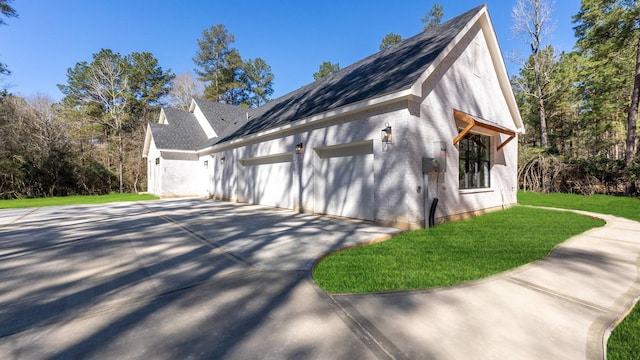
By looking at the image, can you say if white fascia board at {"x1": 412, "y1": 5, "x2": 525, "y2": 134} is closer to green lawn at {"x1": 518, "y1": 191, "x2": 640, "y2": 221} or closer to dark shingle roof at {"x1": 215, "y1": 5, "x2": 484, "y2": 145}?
dark shingle roof at {"x1": 215, "y1": 5, "x2": 484, "y2": 145}

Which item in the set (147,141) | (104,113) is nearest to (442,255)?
(147,141)

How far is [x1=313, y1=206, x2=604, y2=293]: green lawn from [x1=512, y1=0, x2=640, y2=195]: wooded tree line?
8.04 metres

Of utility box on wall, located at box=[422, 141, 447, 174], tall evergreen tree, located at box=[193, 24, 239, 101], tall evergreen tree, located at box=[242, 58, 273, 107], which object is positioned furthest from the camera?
tall evergreen tree, located at box=[242, 58, 273, 107]

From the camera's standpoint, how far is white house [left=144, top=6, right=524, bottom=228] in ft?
20.9

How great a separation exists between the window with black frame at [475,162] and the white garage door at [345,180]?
296cm

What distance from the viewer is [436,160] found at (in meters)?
6.27

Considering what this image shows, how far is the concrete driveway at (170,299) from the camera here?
1992 millimetres

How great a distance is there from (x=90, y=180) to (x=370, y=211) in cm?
2177

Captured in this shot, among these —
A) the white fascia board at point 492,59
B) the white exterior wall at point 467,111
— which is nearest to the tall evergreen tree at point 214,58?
the white fascia board at point 492,59

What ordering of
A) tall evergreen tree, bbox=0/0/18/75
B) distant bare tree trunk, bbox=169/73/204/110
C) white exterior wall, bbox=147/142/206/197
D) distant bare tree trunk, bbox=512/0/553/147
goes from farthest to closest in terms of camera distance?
distant bare tree trunk, bbox=169/73/204/110 → distant bare tree trunk, bbox=512/0/553/147 → white exterior wall, bbox=147/142/206/197 → tall evergreen tree, bbox=0/0/18/75

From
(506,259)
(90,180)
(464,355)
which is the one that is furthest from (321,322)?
(90,180)

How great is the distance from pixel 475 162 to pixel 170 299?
910 cm

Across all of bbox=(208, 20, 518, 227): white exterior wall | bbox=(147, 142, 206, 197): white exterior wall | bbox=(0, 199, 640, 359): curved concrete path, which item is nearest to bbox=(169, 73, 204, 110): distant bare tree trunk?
bbox=(147, 142, 206, 197): white exterior wall

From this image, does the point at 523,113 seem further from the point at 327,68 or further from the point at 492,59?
the point at 327,68
